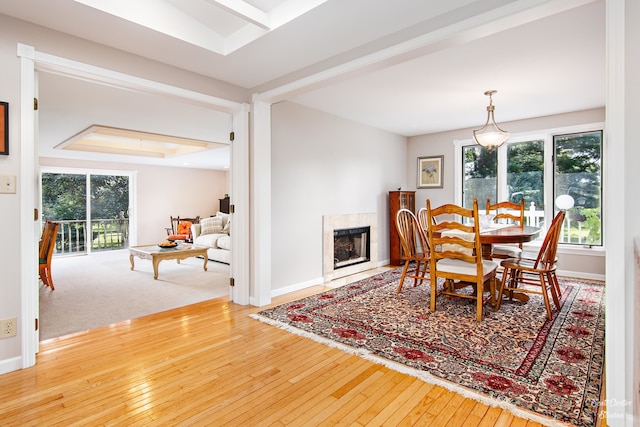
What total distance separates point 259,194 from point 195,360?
5.57 ft

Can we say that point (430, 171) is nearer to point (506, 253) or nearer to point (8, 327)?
point (506, 253)

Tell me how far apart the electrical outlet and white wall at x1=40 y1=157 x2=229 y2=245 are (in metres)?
6.94

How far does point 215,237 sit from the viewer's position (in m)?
6.59

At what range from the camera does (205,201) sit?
10227 millimetres

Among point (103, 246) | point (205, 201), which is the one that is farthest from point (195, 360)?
point (205, 201)

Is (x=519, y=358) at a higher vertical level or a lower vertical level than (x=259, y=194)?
lower

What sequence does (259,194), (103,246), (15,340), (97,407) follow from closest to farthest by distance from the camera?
(97,407) → (15,340) → (259,194) → (103,246)

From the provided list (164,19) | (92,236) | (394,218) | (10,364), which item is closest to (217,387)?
(10,364)

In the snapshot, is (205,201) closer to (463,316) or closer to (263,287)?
(263,287)

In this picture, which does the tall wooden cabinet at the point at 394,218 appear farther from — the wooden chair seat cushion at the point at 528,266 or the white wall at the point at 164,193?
the white wall at the point at 164,193

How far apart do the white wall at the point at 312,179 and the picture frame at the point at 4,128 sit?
2261 mm

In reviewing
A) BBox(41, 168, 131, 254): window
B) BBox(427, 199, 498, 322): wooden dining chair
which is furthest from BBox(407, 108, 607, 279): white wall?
BBox(41, 168, 131, 254): window

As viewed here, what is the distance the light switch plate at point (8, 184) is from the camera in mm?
2131

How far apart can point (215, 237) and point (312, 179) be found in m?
3.07
